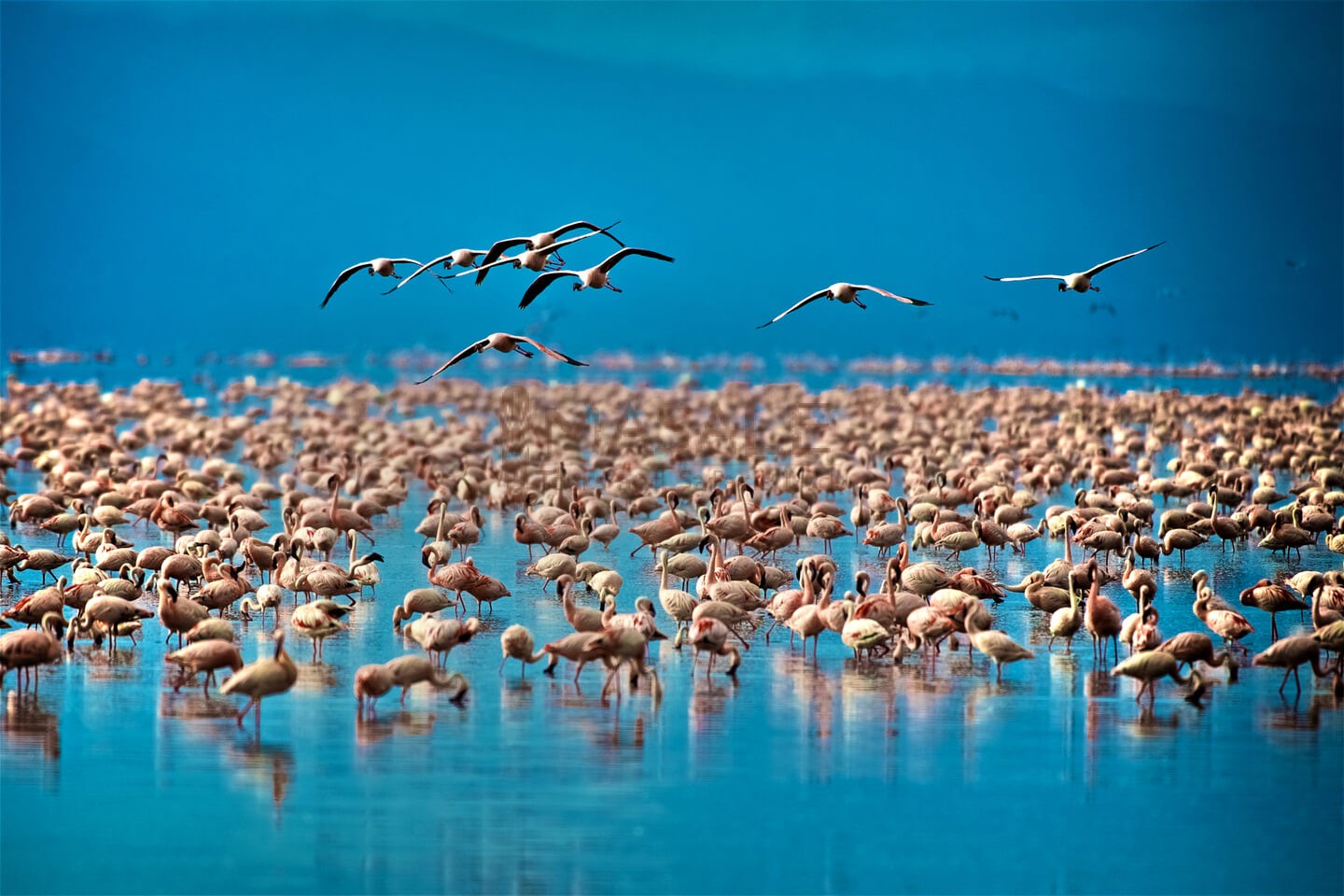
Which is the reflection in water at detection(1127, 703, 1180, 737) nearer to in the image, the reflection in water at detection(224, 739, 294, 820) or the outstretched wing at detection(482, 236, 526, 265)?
the reflection in water at detection(224, 739, 294, 820)

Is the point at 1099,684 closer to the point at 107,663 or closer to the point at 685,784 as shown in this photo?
the point at 685,784

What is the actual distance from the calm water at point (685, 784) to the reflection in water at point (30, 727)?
3 centimetres

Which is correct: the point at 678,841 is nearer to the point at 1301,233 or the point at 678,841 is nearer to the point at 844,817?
the point at 844,817

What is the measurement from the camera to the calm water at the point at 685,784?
25.3ft

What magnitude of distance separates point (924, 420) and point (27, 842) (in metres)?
24.2

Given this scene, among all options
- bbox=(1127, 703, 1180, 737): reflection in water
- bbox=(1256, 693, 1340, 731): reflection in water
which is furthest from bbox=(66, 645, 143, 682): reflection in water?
bbox=(1256, 693, 1340, 731): reflection in water

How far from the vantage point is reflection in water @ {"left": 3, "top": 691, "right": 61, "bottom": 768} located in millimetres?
9367

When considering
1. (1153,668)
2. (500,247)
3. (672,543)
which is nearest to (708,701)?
(1153,668)

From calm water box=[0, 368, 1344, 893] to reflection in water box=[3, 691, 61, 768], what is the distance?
0.03 meters

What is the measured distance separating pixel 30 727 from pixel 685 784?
369 cm

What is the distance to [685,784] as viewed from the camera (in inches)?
346

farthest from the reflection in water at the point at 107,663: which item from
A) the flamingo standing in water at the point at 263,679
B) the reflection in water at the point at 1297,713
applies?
the reflection in water at the point at 1297,713

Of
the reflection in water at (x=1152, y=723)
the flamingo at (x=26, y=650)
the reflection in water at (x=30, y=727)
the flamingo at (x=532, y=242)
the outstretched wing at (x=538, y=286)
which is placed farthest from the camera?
the flamingo at (x=532, y=242)

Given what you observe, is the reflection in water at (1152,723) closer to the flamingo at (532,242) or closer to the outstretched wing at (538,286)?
the outstretched wing at (538,286)
